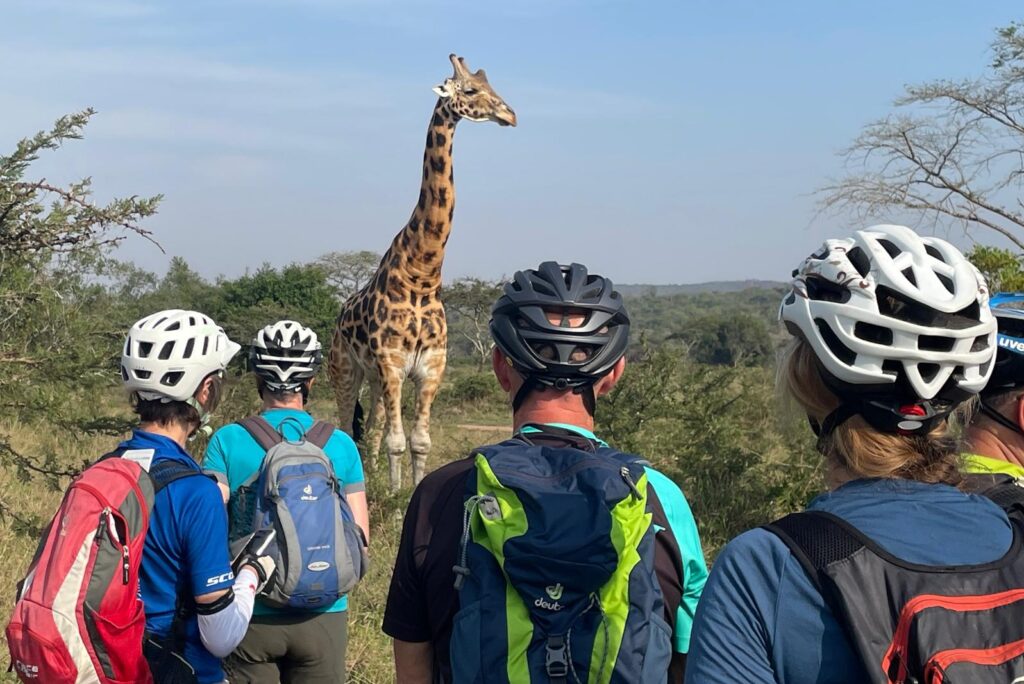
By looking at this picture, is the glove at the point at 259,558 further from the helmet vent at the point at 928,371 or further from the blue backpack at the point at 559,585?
the helmet vent at the point at 928,371

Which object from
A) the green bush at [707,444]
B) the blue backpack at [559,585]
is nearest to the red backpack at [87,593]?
the blue backpack at [559,585]

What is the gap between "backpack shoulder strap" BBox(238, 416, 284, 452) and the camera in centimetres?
343

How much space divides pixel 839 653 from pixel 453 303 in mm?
20338

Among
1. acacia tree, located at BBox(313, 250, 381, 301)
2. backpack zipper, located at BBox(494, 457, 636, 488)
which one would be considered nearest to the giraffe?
backpack zipper, located at BBox(494, 457, 636, 488)

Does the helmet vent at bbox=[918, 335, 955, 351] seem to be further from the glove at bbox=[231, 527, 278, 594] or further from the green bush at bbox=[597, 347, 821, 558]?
the green bush at bbox=[597, 347, 821, 558]

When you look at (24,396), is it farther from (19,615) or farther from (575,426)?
(575,426)

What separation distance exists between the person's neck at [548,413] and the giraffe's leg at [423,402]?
22.3 ft

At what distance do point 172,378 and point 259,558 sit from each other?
23.3 inches

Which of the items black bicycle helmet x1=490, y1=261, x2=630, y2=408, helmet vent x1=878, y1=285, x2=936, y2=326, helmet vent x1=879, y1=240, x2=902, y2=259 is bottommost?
black bicycle helmet x1=490, y1=261, x2=630, y2=408

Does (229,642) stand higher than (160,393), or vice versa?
(160,393)

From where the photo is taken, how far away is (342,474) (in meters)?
3.53

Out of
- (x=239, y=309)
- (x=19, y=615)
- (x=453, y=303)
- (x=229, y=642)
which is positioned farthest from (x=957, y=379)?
(x=453, y=303)

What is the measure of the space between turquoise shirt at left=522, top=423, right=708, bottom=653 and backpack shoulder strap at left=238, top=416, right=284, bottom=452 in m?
1.74

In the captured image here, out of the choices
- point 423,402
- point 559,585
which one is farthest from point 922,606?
point 423,402
